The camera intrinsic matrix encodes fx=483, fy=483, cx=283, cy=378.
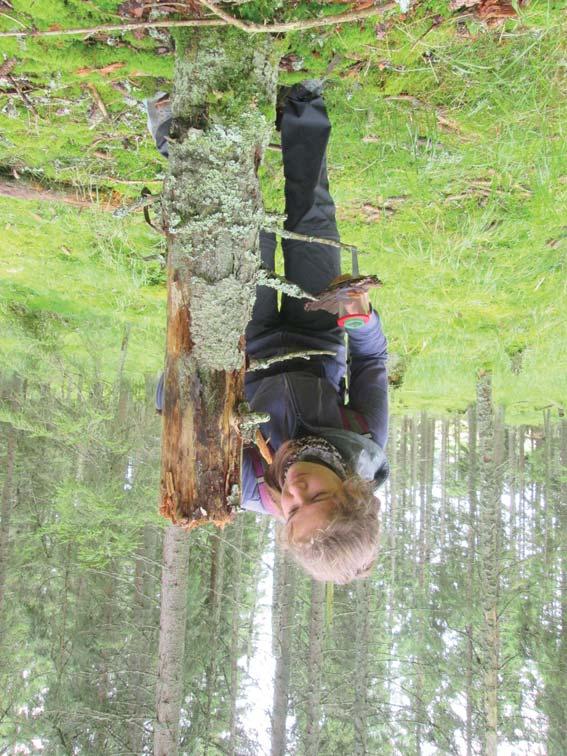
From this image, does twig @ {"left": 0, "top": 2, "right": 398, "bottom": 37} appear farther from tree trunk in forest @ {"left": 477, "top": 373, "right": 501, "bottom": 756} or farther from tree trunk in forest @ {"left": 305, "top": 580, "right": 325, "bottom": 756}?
tree trunk in forest @ {"left": 305, "top": 580, "right": 325, "bottom": 756}

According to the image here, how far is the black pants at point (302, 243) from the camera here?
2350mm

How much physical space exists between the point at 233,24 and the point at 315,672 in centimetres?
700

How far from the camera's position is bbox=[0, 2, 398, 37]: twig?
67.5 inches

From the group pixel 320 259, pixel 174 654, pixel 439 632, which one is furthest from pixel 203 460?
pixel 439 632

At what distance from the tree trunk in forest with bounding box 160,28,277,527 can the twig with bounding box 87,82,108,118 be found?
3.12 ft

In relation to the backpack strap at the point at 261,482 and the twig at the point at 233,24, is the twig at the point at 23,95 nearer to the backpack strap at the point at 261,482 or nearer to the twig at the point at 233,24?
the twig at the point at 233,24

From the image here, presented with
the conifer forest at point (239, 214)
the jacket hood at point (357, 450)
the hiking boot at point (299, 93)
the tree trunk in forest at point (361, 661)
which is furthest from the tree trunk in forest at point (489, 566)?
the hiking boot at point (299, 93)

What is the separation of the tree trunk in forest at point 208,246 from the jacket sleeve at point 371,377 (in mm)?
818

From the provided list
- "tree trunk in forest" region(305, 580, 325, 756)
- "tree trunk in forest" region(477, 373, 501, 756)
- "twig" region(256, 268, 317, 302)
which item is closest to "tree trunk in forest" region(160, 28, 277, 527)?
"twig" region(256, 268, 317, 302)

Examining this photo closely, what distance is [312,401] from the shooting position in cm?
224

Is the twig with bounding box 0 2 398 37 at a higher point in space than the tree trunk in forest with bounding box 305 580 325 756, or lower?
higher

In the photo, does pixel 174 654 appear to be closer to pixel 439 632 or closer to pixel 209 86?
pixel 209 86

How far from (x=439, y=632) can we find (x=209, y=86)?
54.1 feet

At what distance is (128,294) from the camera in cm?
524
